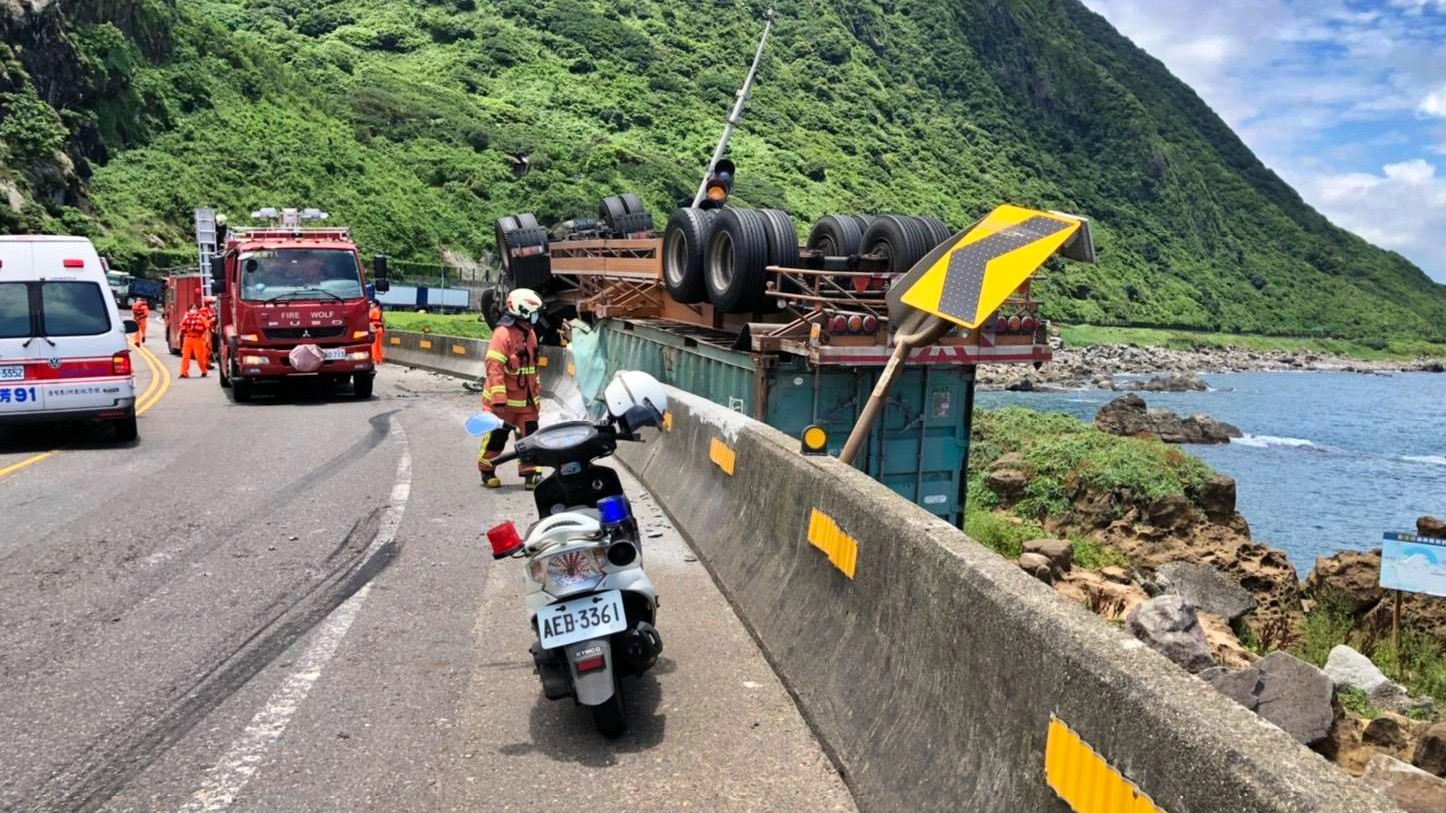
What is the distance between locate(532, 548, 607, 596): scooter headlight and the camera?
4465 mm

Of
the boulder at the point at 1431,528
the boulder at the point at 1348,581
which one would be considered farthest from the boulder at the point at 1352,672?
the boulder at the point at 1431,528

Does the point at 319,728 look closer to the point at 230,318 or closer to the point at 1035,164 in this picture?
the point at 230,318

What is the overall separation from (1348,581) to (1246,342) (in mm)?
107698

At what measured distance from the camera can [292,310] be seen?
16219 millimetres

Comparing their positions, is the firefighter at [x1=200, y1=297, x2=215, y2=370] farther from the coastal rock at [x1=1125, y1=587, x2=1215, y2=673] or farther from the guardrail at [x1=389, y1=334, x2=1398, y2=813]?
the coastal rock at [x1=1125, y1=587, x2=1215, y2=673]

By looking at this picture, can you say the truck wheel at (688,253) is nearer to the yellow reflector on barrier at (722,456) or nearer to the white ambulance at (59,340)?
the yellow reflector on barrier at (722,456)

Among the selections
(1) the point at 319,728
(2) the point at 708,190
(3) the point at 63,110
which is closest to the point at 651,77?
(3) the point at 63,110

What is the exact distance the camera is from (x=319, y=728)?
4492mm

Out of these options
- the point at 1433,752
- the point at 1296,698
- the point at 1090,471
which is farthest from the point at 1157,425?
the point at 1433,752

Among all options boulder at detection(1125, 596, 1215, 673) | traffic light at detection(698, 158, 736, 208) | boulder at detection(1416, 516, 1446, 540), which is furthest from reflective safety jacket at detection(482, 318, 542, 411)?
boulder at detection(1416, 516, 1446, 540)

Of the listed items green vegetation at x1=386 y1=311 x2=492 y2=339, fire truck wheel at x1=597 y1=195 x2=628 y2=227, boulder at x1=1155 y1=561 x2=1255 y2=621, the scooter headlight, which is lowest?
boulder at x1=1155 y1=561 x2=1255 y2=621

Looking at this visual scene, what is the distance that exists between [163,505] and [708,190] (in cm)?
993

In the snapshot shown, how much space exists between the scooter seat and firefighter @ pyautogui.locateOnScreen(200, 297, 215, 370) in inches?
776

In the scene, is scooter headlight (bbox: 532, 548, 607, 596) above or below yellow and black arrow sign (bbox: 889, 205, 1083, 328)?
below
